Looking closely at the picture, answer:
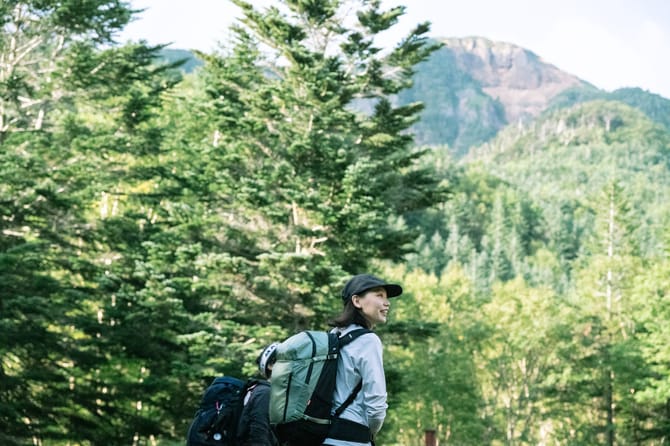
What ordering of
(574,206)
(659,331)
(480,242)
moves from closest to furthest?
1. (659,331)
2. (480,242)
3. (574,206)

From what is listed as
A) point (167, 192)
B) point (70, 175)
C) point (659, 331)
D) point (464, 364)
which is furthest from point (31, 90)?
point (464, 364)

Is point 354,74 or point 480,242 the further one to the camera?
point 480,242

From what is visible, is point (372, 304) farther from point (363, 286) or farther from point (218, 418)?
point (218, 418)

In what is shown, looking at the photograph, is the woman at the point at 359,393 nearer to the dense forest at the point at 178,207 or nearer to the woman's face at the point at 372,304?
the woman's face at the point at 372,304

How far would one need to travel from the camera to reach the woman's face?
4.18 meters

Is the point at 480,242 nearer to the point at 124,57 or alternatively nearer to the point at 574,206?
the point at 574,206

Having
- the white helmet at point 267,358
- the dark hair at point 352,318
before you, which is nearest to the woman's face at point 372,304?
the dark hair at point 352,318

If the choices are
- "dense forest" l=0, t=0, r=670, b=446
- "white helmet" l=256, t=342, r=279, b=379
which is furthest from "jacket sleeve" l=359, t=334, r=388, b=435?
"dense forest" l=0, t=0, r=670, b=446

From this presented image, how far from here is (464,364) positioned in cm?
3562

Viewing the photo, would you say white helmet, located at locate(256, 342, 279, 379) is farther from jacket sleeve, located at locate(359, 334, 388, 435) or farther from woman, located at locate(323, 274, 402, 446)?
jacket sleeve, located at locate(359, 334, 388, 435)

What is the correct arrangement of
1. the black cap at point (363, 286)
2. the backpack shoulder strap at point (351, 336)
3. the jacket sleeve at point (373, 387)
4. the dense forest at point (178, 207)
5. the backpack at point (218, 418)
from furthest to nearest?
the dense forest at point (178, 207) < the backpack at point (218, 418) < the black cap at point (363, 286) < the backpack shoulder strap at point (351, 336) < the jacket sleeve at point (373, 387)

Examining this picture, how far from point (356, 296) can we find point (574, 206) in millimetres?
178849

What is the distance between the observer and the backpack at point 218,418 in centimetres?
476

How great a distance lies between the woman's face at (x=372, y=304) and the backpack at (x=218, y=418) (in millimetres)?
992
